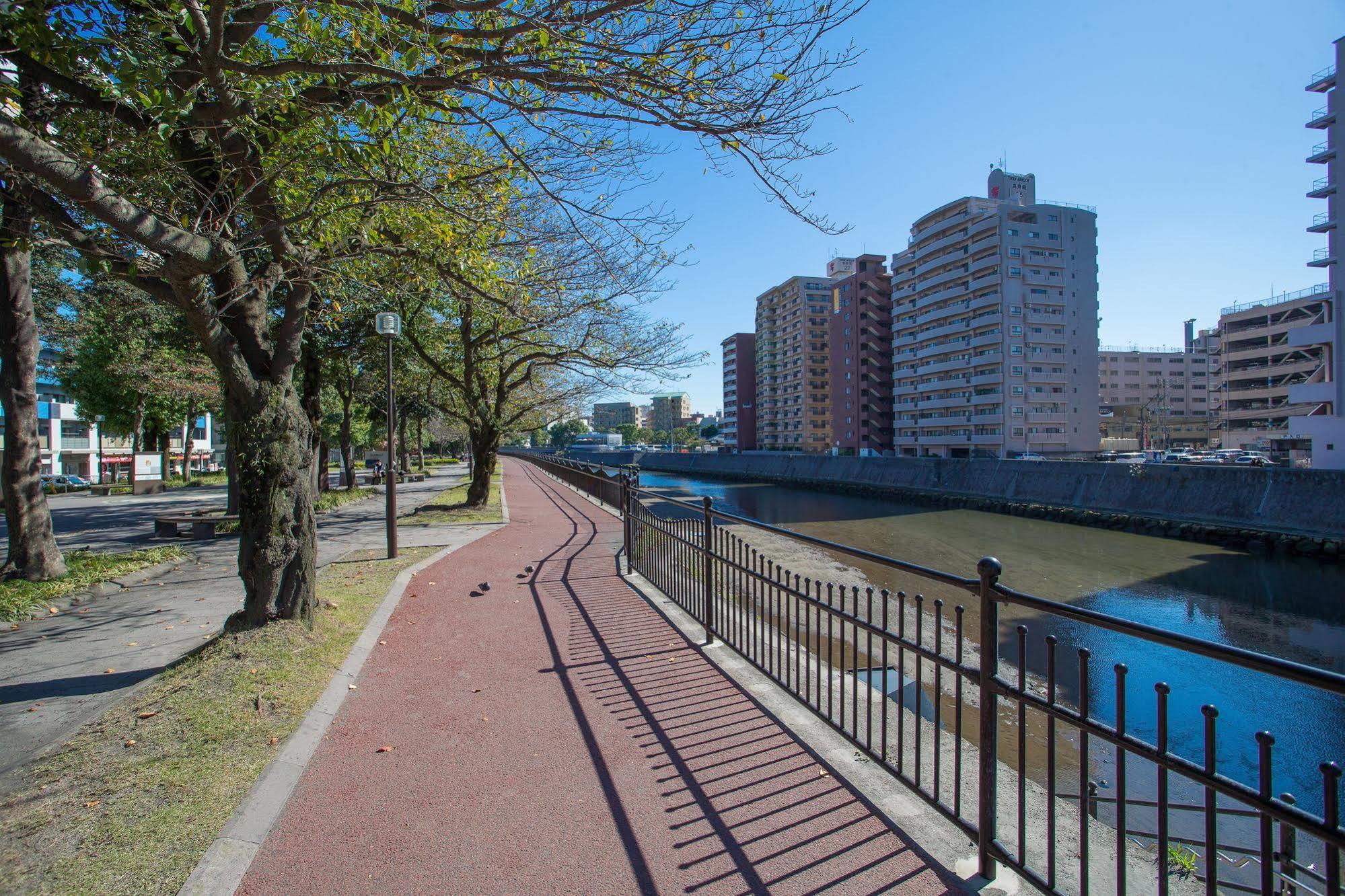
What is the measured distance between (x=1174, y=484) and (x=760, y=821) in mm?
31375

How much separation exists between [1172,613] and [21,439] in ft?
70.7

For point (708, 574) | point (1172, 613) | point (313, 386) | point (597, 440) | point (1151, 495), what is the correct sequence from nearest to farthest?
point (708, 574) < point (1172, 613) < point (313, 386) < point (1151, 495) < point (597, 440)

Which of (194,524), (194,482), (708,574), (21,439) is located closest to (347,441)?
(194,482)

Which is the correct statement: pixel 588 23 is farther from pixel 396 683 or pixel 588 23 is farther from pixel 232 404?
pixel 396 683

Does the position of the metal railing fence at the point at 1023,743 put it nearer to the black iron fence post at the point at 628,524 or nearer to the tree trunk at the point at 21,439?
the black iron fence post at the point at 628,524

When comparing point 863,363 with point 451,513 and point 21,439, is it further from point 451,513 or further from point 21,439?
point 21,439

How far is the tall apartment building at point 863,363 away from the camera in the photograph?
74.1 meters

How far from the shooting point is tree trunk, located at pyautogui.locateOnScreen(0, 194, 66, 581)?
8.38 meters

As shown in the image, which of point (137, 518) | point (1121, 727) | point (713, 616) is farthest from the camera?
point (137, 518)

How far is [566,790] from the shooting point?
335 centimetres

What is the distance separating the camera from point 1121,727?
1991 mm

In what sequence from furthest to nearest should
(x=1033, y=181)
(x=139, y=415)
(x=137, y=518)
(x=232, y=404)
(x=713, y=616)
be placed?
(x=1033, y=181) → (x=139, y=415) → (x=137, y=518) → (x=713, y=616) → (x=232, y=404)

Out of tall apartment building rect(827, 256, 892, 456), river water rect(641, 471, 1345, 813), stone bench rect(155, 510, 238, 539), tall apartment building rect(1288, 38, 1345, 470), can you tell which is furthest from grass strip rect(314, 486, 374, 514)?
tall apartment building rect(827, 256, 892, 456)

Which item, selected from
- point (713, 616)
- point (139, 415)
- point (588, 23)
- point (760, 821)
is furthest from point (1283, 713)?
point (139, 415)
